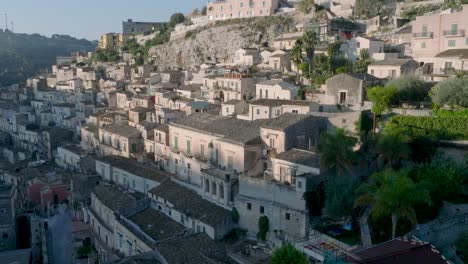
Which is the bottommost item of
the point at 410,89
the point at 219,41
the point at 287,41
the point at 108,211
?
the point at 108,211

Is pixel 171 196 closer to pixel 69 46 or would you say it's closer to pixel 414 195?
pixel 414 195

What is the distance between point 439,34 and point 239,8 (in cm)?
4859

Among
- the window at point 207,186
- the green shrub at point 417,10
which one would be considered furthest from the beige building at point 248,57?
the window at point 207,186

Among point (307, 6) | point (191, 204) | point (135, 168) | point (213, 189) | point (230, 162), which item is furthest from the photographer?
point (307, 6)

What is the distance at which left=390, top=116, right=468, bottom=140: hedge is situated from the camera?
2558 centimetres

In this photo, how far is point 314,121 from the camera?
2975cm

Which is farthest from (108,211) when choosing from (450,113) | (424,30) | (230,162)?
(424,30)

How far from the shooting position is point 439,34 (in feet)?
130

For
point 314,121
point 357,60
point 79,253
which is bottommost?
point 79,253

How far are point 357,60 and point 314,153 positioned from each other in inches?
866

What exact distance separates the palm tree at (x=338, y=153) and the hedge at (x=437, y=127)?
150 inches

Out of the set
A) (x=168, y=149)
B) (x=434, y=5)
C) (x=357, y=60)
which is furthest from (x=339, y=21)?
(x=168, y=149)

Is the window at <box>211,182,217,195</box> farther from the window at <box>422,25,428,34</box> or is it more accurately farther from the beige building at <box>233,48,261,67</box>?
the beige building at <box>233,48,261,67</box>

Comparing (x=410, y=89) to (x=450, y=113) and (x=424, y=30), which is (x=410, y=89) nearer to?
(x=450, y=113)
